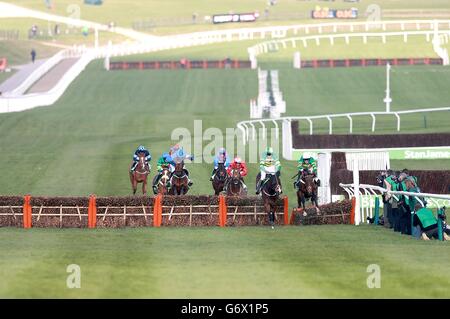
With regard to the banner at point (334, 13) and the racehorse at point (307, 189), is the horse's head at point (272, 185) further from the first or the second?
the banner at point (334, 13)

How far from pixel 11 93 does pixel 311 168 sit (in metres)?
43.7

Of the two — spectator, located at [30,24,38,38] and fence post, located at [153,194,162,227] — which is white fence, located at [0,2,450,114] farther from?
fence post, located at [153,194,162,227]

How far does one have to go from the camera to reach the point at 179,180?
2877 cm

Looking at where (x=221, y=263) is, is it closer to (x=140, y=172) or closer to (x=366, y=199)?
(x=366, y=199)

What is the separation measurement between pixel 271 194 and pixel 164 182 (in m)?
4.47

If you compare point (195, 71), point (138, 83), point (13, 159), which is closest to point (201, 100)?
point (138, 83)

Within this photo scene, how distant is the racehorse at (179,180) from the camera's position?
28.8m

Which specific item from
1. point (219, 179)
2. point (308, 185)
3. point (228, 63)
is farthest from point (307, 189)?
point (228, 63)

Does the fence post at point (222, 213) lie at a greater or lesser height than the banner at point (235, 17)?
lesser

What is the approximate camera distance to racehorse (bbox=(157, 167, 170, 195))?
29.5 metres

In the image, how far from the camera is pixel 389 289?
1536 cm

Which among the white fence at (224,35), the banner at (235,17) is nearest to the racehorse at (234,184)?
the white fence at (224,35)

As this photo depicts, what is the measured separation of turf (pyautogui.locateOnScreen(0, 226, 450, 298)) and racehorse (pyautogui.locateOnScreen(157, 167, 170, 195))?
15.7 ft

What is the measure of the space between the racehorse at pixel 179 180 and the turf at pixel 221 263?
4041 millimetres
